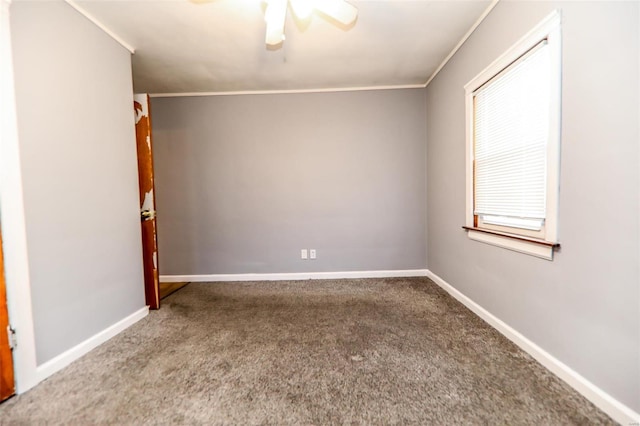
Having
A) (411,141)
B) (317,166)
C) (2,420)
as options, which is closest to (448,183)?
(411,141)

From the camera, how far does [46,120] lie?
64.9 inches

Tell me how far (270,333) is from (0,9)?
2580mm

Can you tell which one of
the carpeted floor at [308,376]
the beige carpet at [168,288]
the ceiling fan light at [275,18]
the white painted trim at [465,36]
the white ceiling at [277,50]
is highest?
the white ceiling at [277,50]

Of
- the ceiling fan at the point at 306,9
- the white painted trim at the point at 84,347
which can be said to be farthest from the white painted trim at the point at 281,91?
the white painted trim at the point at 84,347

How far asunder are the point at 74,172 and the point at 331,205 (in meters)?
2.53

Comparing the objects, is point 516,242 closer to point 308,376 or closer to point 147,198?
point 308,376

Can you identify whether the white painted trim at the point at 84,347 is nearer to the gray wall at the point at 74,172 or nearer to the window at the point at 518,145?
the gray wall at the point at 74,172

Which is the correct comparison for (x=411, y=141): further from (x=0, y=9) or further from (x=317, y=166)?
(x=0, y=9)

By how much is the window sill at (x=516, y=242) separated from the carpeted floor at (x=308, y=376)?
2.24 feet

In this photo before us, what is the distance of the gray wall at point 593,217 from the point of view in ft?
3.66

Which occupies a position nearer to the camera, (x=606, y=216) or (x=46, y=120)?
(x=606, y=216)

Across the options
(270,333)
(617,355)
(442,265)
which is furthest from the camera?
(442,265)

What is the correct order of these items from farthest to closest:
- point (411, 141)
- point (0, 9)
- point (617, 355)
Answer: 1. point (411, 141)
2. point (0, 9)
3. point (617, 355)

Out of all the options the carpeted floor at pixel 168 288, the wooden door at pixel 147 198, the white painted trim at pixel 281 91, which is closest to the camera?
the wooden door at pixel 147 198
